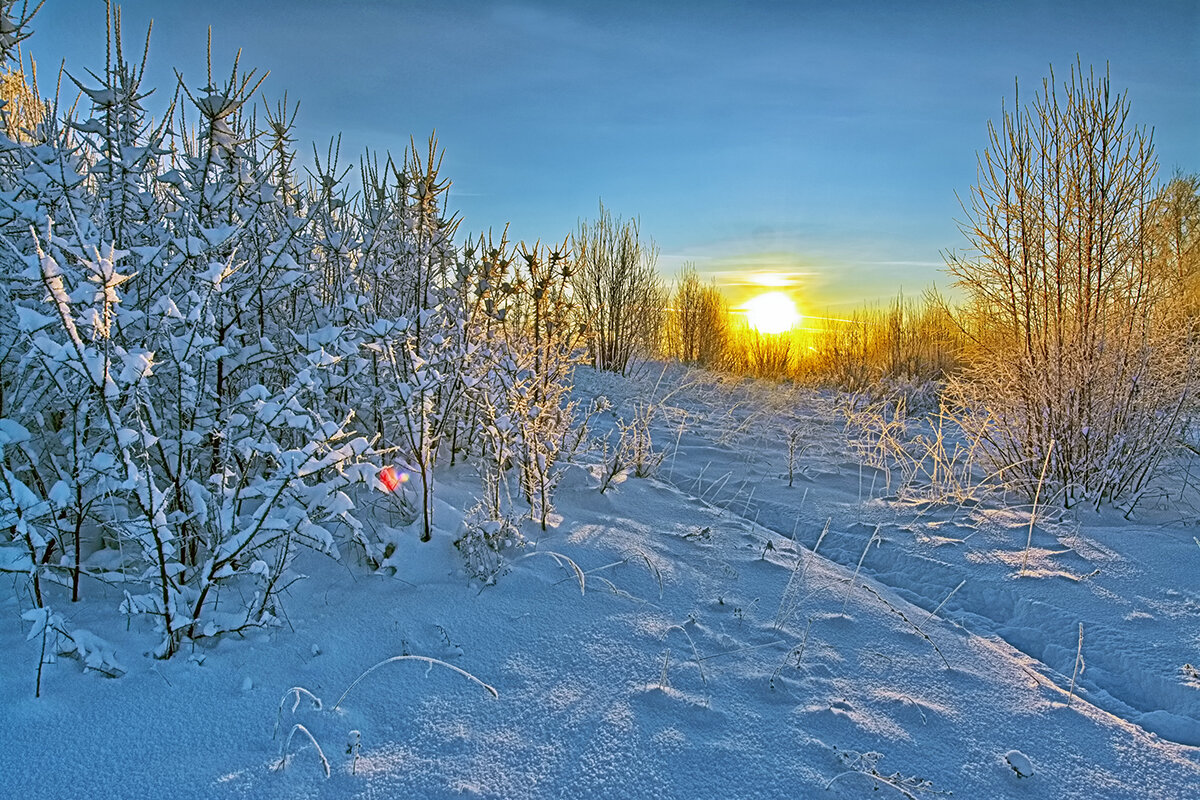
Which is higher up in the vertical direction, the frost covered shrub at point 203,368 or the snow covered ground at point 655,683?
the frost covered shrub at point 203,368

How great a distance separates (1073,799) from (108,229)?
3.25 m

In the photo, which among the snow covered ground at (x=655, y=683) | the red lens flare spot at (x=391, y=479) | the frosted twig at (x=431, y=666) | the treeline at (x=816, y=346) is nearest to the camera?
the snow covered ground at (x=655, y=683)

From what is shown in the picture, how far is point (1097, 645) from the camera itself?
222cm

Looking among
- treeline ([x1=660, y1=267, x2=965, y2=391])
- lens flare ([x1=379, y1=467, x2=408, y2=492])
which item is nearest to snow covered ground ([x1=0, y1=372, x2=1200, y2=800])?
lens flare ([x1=379, y1=467, x2=408, y2=492])

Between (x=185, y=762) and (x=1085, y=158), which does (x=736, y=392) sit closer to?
(x=1085, y=158)

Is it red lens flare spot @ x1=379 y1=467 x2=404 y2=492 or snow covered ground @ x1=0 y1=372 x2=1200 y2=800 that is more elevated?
red lens flare spot @ x1=379 y1=467 x2=404 y2=492

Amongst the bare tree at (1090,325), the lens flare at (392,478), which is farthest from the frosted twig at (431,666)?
the bare tree at (1090,325)

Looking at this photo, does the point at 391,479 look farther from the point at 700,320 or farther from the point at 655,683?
the point at 700,320

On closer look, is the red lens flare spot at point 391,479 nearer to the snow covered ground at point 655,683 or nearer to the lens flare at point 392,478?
the lens flare at point 392,478

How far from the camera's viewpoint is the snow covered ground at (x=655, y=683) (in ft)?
4.64

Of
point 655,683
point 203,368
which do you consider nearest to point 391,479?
point 203,368

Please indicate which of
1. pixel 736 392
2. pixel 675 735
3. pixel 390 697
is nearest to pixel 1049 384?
pixel 675 735

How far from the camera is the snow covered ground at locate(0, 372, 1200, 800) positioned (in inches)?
55.6

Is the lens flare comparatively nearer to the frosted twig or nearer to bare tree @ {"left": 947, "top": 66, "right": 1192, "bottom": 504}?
the frosted twig
